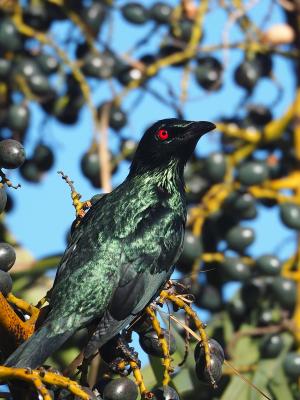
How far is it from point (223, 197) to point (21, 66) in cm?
100

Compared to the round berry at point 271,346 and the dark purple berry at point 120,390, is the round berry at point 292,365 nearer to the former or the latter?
the round berry at point 271,346

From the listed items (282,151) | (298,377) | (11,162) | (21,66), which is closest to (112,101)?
(21,66)

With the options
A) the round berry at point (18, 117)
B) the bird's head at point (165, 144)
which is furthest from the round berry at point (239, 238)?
the bird's head at point (165, 144)

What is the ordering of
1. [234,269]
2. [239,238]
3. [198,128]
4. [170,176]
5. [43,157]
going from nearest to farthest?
[198,128], [170,176], [234,269], [239,238], [43,157]

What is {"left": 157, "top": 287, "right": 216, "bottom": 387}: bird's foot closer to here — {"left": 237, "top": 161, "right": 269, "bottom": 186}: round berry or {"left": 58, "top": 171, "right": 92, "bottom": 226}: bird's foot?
{"left": 58, "top": 171, "right": 92, "bottom": 226}: bird's foot

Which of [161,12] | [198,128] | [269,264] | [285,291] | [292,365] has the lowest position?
[292,365]

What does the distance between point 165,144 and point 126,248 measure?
47cm

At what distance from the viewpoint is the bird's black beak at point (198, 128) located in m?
3.21

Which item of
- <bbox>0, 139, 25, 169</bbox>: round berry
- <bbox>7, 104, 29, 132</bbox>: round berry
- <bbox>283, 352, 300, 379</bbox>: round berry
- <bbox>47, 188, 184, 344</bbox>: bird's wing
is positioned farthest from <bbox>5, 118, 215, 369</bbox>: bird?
<bbox>7, 104, 29, 132</bbox>: round berry

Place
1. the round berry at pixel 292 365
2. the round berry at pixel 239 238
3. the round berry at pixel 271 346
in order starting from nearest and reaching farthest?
the round berry at pixel 292 365 → the round berry at pixel 271 346 → the round berry at pixel 239 238

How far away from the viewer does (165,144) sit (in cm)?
337

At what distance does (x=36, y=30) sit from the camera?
475cm

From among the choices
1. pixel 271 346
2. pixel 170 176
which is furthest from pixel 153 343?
pixel 271 346

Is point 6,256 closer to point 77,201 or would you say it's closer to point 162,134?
point 77,201
